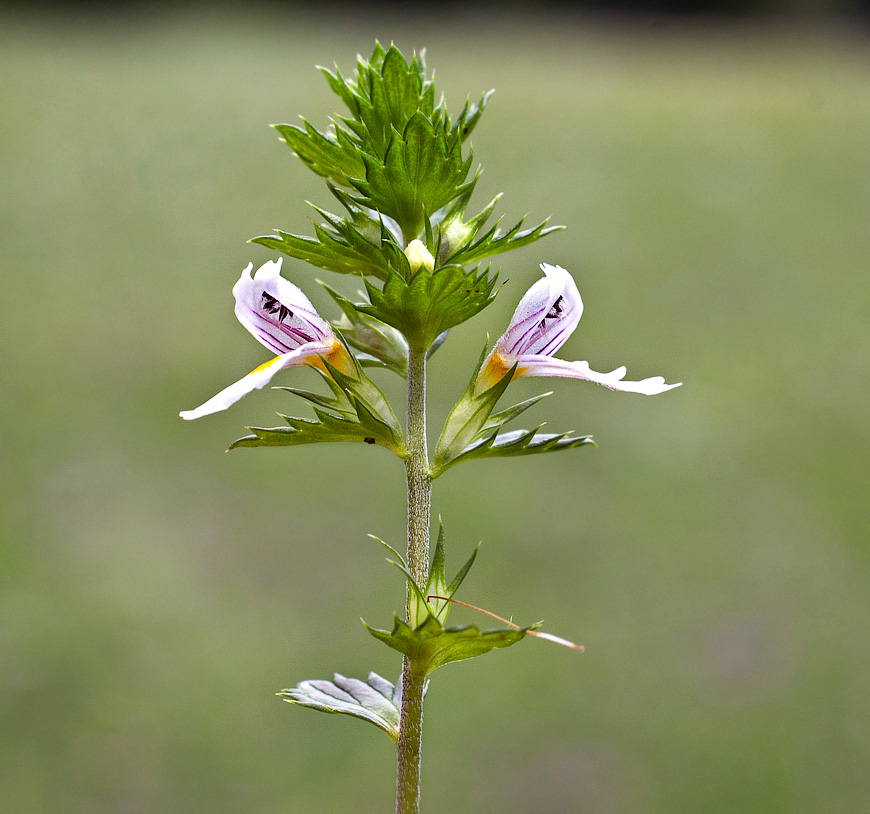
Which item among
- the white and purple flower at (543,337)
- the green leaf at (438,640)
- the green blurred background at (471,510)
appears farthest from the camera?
the green blurred background at (471,510)

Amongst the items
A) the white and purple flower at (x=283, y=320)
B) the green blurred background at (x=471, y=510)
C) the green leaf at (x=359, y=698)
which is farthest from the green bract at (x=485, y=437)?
the green blurred background at (x=471, y=510)

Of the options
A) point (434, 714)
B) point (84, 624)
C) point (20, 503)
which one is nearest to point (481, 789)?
point (434, 714)

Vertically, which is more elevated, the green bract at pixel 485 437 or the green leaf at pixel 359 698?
the green bract at pixel 485 437

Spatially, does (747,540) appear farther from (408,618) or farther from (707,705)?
(408,618)

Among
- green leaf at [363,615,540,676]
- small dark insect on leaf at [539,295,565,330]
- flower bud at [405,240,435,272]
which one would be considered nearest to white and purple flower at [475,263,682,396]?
small dark insect on leaf at [539,295,565,330]

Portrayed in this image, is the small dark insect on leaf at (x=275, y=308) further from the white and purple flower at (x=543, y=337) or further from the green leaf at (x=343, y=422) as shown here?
the white and purple flower at (x=543, y=337)

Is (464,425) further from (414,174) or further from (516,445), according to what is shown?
(414,174)

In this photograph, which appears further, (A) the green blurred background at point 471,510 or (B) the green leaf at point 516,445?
(A) the green blurred background at point 471,510
